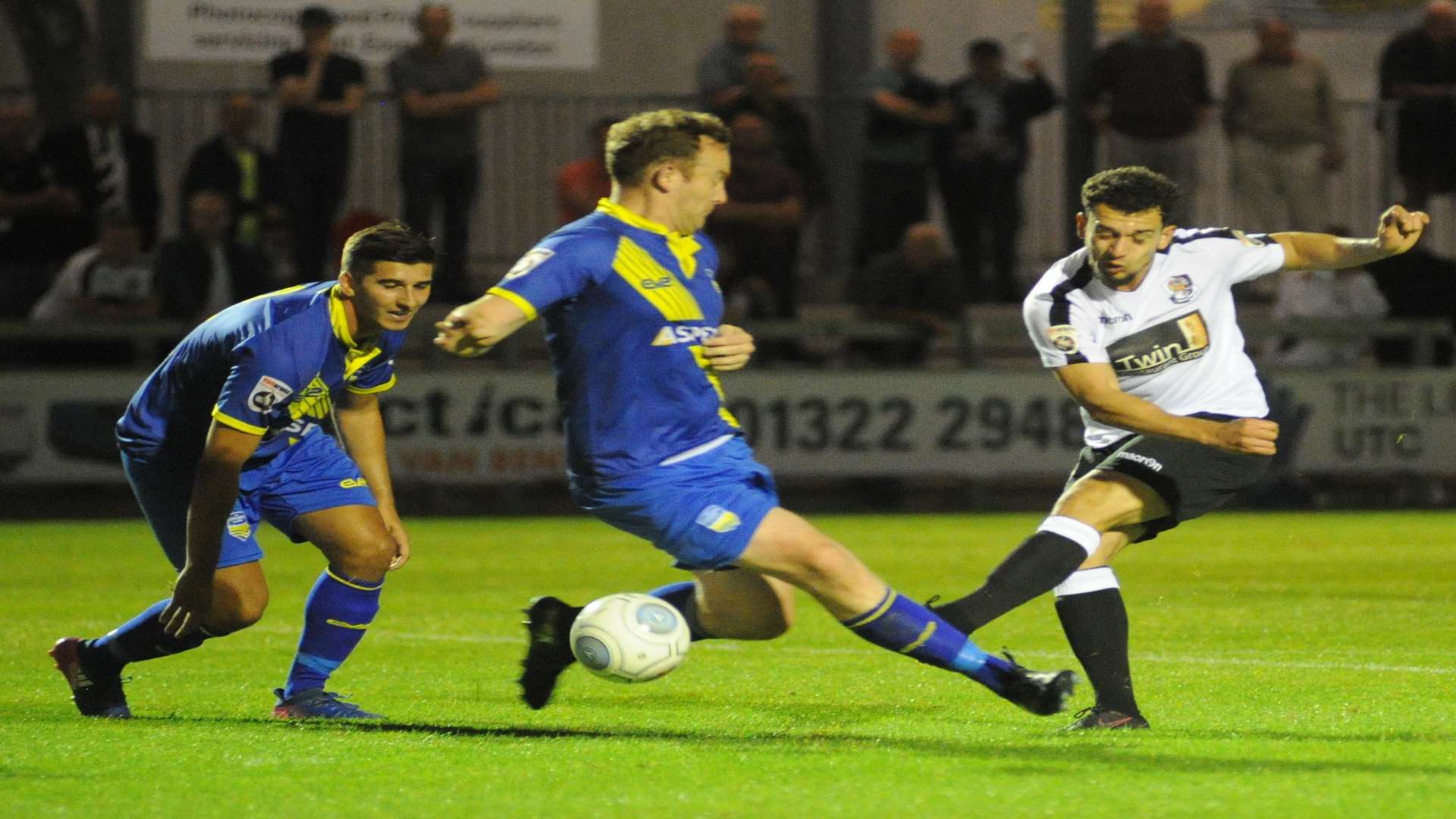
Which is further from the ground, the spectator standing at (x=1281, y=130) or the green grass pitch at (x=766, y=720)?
the spectator standing at (x=1281, y=130)

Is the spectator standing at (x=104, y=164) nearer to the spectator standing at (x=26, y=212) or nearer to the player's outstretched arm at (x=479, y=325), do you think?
the spectator standing at (x=26, y=212)

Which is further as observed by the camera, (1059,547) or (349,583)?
(349,583)

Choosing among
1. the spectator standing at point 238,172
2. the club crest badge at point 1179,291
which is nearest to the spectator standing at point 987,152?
the spectator standing at point 238,172

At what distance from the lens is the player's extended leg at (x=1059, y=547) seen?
6.31m

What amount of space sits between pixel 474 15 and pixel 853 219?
3862 mm

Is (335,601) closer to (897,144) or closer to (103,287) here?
(103,287)

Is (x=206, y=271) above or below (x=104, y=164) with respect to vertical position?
below

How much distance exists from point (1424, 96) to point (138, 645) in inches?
516

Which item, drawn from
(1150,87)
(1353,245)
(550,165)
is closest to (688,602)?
(1353,245)

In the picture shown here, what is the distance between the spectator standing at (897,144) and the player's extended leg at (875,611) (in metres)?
10.6

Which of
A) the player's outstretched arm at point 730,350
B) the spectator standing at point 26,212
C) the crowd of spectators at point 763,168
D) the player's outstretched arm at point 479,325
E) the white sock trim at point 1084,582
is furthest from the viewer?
the crowd of spectators at point 763,168

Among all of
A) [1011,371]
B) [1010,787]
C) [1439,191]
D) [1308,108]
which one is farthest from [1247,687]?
[1439,191]

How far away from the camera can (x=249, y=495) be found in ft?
22.0

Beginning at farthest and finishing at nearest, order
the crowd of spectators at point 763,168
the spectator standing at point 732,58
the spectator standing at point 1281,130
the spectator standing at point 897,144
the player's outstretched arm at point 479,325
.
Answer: the spectator standing at point 1281,130 < the spectator standing at point 897,144 < the spectator standing at point 732,58 < the crowd of spectators at point 763,168 < the player's outstretched arm at point 479,325
